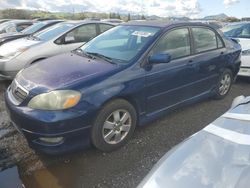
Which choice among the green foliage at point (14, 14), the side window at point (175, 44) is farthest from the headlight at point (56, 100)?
the green foliage at point (14, 14)

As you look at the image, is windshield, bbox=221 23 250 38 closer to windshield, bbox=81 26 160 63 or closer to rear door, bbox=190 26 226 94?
rear door, bbox=190 26 226 94

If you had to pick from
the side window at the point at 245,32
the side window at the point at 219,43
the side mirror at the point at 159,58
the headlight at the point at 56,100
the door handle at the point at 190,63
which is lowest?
the side window at the point at 245,32

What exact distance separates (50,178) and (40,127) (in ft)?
1.84

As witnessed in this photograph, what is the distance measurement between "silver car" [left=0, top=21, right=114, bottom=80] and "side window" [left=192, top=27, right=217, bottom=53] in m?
3.16

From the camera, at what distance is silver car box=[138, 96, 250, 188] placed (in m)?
1.58

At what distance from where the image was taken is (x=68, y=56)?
4266 millimetres

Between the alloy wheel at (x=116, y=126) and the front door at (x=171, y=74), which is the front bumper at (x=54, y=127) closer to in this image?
the alloy wheel at (x=116, y=126)

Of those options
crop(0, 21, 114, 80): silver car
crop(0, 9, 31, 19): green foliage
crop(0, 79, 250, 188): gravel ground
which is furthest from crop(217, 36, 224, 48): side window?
crop(0, 9, 31, 19): green foliage

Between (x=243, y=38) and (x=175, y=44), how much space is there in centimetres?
435

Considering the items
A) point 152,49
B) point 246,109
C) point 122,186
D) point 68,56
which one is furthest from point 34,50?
point 246,109

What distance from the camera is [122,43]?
4301 mm

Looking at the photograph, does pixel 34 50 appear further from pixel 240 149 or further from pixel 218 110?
pixel 240 149

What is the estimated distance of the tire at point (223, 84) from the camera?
541 cm

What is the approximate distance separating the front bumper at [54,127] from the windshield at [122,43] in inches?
43.1
